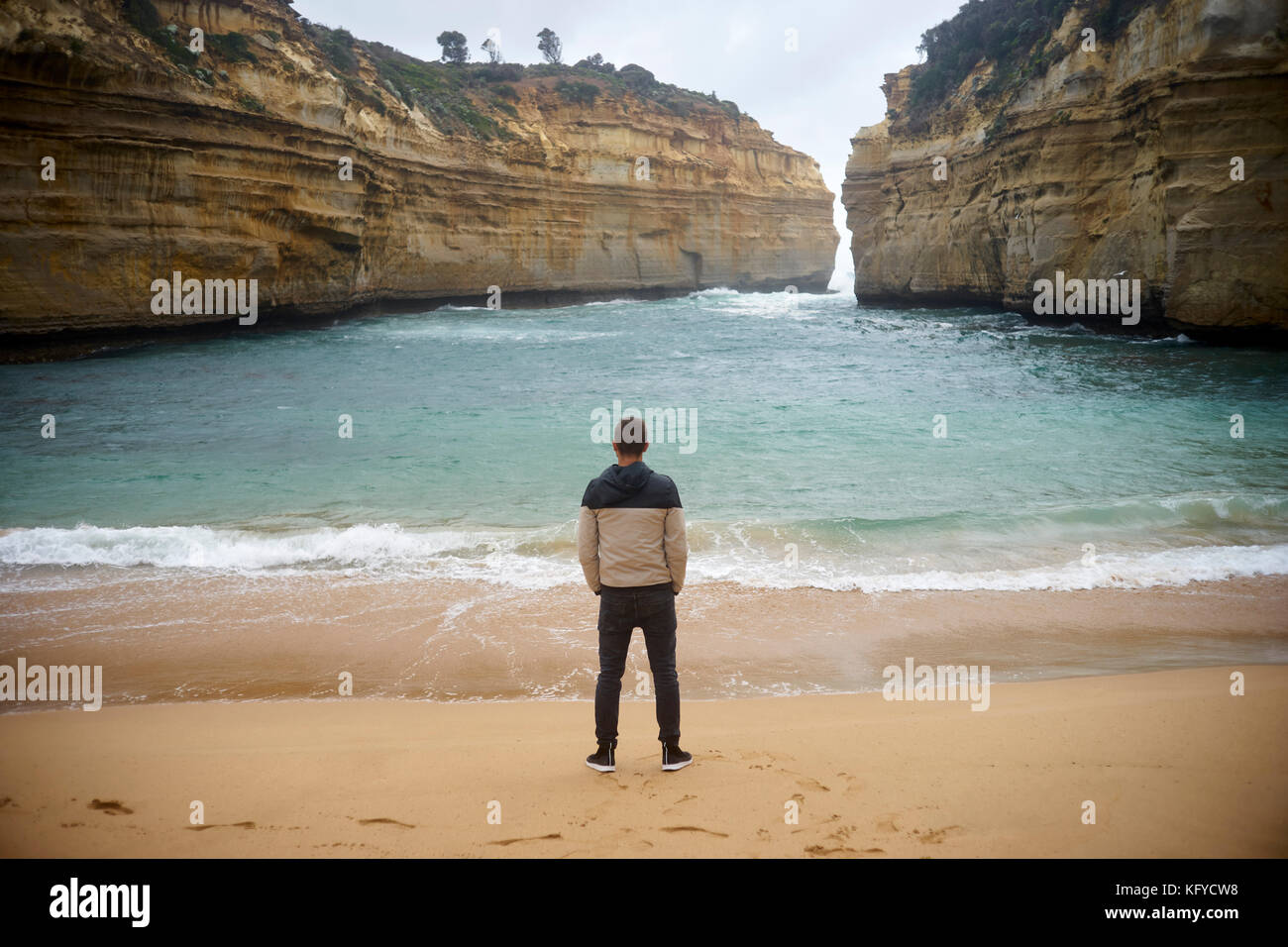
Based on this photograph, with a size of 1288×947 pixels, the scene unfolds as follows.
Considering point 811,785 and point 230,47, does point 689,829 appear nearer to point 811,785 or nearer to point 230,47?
point 811,785

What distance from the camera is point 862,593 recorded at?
684cm

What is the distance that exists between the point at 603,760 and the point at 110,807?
2304mm

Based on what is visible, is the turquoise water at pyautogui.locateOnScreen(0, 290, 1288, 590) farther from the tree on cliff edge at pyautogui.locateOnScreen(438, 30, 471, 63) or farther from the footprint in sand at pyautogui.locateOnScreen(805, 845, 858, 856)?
the tree on cliff edge at pyautogui.locateOnScreen(438, 30, 471, 63)

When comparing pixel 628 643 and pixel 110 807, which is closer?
pixel 110 807

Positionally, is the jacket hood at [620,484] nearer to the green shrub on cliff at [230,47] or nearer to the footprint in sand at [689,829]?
the footprint in sand at [689,829]

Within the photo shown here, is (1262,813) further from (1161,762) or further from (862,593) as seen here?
(862,593)

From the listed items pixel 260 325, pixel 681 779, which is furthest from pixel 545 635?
pixel 260 325

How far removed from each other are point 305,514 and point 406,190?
101 feet

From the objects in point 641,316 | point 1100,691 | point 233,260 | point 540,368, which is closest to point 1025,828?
point 1100,691

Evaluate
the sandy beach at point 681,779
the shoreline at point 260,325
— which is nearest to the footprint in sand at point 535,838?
the sandy beach at point 681,779

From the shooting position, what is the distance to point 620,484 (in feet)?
12.3

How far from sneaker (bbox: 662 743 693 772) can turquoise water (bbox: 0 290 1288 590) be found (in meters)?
3.34

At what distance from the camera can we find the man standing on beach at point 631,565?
374cm

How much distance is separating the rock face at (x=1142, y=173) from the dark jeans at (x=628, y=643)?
2123 centimetres
